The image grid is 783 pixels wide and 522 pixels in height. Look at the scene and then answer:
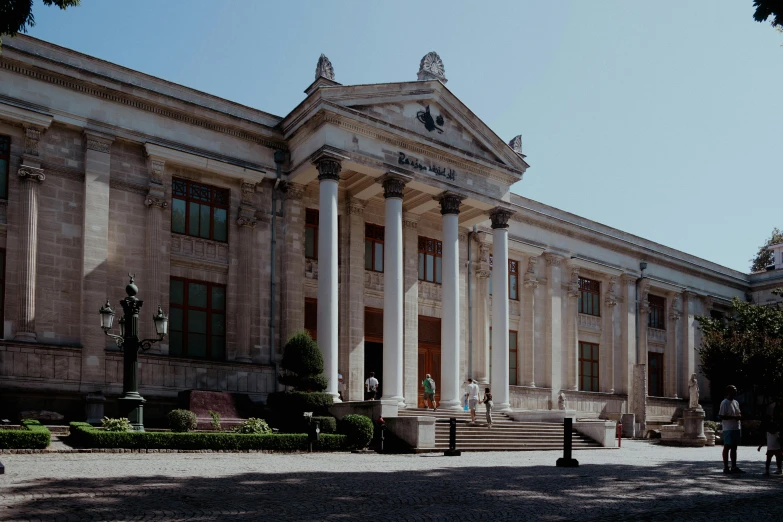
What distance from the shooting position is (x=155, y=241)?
84.6 ft

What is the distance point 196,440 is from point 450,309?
12536mm

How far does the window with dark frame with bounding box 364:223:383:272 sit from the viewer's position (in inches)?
1235

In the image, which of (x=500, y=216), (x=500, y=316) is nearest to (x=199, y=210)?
(x=500, y=216)

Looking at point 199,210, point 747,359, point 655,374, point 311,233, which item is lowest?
point 655,374

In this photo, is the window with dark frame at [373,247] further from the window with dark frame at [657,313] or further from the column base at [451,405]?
the window with dark frame at [657,313]

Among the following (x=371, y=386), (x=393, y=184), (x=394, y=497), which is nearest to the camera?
(x=394, y=497)

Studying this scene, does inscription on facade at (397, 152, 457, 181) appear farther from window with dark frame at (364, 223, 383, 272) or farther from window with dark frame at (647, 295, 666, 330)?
window with dark frame at (647, 295, 666, 330)

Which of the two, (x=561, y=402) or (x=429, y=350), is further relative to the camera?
(x=561, y=402)

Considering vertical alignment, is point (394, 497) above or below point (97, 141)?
below

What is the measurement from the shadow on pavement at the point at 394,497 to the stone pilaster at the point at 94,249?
36.4 feet

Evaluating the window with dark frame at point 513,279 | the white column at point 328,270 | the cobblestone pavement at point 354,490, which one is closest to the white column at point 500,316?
the window with dark frame at point 513,279

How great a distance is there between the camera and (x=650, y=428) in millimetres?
40094

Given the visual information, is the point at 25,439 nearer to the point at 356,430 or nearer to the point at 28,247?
the point at 28,247

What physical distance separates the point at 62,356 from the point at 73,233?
3.71 metres
